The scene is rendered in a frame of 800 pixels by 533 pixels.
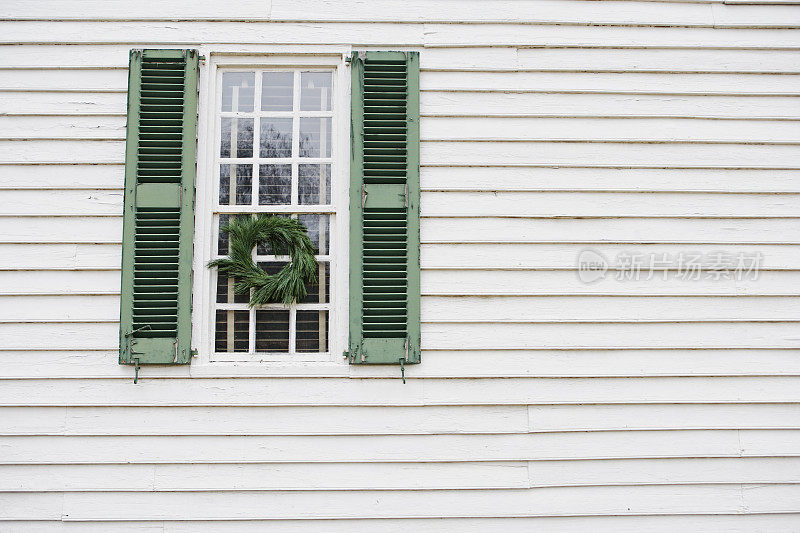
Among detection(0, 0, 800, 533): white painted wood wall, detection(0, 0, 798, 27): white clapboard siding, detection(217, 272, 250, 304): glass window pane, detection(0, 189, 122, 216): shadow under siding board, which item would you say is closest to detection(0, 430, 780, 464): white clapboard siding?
detection(0, 0, 800, 533): white painted wood wall

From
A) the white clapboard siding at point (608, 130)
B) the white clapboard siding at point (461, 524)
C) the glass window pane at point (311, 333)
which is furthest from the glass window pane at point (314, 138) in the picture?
the white clapboard siding at point (461, 524)

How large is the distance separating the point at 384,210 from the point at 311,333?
2.71ft

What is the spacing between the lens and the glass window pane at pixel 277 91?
12.2 ft

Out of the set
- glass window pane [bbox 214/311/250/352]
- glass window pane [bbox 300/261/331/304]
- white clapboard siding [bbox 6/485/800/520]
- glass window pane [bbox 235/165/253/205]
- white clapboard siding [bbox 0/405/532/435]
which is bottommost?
white clapboard siding [bbox 6/485/800/520]

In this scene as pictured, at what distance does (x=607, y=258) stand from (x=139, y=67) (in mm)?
2920

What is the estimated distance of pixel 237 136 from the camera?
368cm

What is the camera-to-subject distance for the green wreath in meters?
3.45

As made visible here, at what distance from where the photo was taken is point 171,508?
3389mm

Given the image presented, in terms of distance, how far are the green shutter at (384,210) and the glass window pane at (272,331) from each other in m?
0.41

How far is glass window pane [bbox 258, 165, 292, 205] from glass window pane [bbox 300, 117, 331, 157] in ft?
0.50

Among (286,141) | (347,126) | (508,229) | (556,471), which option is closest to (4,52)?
(286,141)

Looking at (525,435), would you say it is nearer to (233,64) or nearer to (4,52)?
(233,64)

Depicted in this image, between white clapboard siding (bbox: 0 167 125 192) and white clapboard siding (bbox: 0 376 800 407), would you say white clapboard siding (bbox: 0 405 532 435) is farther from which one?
white clapboard siding (bbox: 0 167 125 192)

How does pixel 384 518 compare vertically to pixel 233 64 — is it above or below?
below
